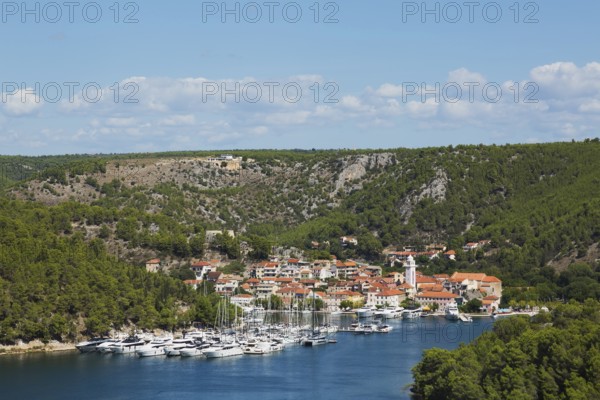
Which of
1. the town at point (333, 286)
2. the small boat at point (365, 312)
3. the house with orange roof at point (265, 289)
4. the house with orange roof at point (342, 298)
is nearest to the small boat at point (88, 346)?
the town at point (333, 286)

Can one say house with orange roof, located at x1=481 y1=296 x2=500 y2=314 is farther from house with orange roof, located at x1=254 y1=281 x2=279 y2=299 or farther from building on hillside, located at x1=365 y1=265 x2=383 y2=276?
house with orange roof, located at x1=254 y1=281 x2=279 y2=299

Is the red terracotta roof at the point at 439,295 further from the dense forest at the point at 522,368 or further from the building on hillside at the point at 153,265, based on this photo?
the dense forest at the point at 522,368

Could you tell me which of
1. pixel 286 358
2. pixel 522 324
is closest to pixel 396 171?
pixel 286 358

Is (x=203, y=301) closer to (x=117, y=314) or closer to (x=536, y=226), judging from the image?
(x=117, y=314)

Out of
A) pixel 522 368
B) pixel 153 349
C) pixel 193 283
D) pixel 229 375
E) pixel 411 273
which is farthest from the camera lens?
pixel 411 273

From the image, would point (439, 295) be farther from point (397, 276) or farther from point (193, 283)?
point (193, 283)

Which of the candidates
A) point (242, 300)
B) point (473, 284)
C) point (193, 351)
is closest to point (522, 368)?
point (193, 351)
